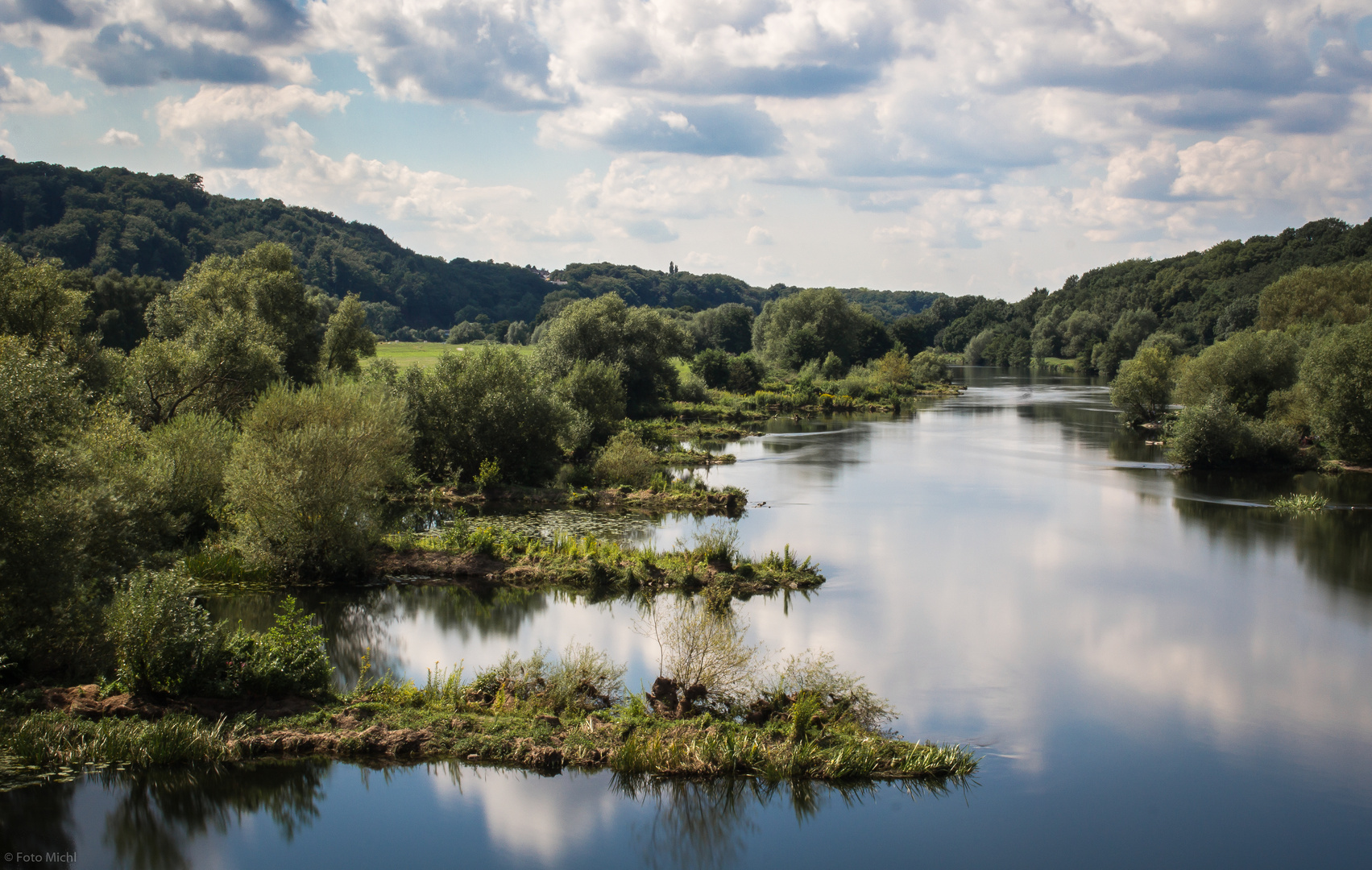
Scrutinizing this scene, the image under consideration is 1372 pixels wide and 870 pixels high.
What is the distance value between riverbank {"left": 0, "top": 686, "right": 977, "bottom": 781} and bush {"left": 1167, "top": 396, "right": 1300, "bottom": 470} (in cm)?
3495

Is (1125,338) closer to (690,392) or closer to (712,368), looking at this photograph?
(712,368)

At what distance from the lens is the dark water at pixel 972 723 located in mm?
10812

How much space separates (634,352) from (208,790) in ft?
156

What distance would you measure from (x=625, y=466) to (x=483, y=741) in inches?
869

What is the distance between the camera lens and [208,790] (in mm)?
11469

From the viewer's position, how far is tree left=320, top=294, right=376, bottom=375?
4741 centimetres

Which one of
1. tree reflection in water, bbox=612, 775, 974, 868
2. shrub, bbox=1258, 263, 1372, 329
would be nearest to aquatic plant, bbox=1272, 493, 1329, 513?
tree reflection in water, bbox=612, 775, 974, 868

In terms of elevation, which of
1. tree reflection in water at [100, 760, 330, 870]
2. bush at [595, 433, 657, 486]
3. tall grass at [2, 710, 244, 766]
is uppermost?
bush at [595, 433, 657, 486]

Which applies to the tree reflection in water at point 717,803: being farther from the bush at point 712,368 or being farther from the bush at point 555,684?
the bush at point 712,368

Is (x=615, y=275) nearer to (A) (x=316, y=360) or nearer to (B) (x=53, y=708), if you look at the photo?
(A) (x=316, y=360)

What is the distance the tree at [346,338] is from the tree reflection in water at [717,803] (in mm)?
40010

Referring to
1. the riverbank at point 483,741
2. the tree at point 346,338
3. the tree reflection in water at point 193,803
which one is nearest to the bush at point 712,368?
the tree at point 346,338

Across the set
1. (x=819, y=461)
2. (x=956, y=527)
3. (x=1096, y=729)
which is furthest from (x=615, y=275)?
(x=1096, y=729)

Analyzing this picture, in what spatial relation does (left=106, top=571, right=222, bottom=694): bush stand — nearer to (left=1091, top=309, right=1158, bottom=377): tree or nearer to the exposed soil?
the exposed soil
